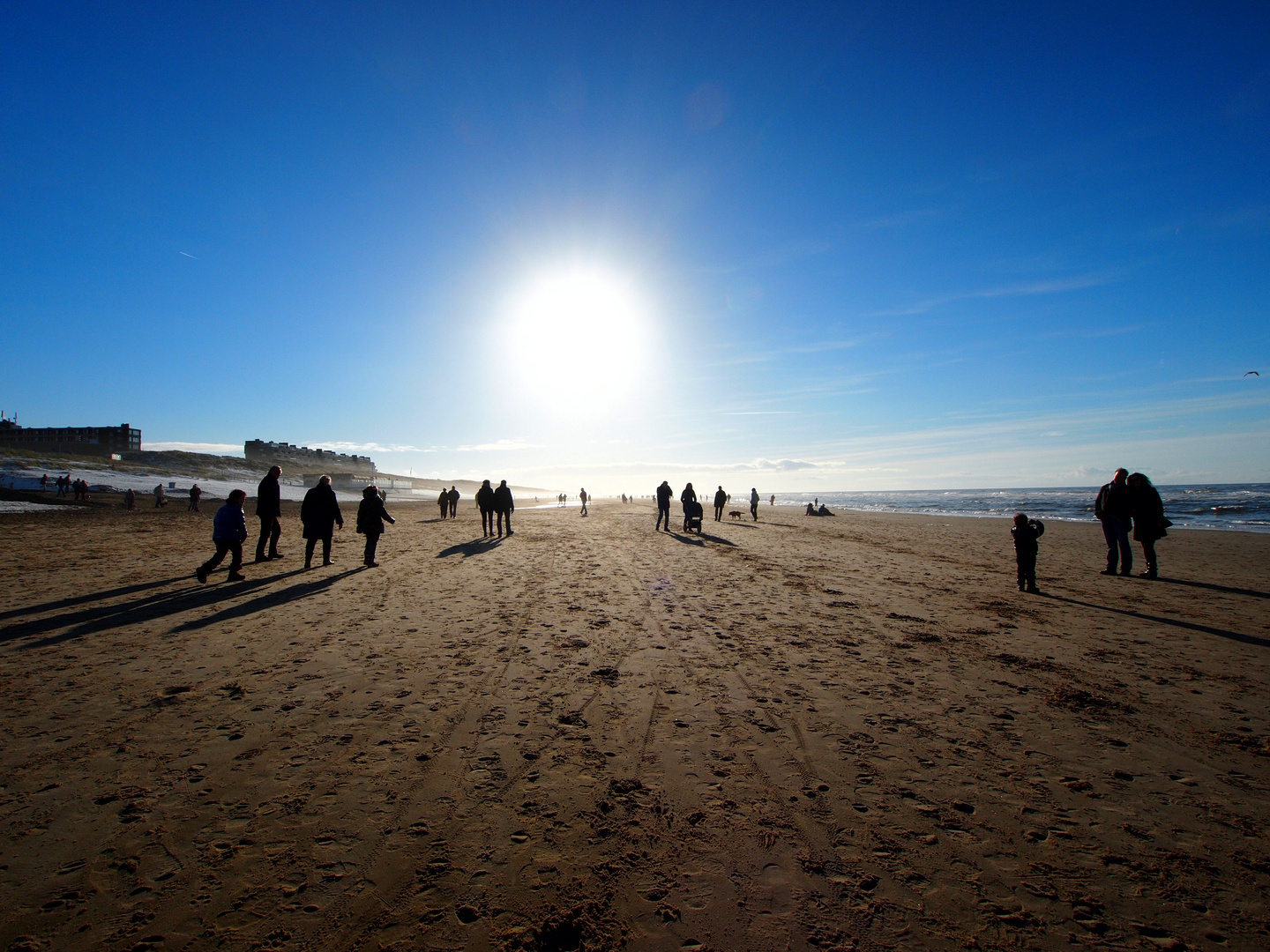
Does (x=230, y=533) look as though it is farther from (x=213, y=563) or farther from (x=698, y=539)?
(x=698, y=539)

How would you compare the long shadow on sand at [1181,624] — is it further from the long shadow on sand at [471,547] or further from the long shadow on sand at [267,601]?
the long shadow on sand at [267,601]

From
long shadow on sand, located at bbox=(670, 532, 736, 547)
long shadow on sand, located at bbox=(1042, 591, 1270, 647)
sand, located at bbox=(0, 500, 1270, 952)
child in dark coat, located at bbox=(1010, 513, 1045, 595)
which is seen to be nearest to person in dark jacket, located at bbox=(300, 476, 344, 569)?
sand, located at bbox=(0, 500, 1270, 952)

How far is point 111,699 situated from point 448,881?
4.46m

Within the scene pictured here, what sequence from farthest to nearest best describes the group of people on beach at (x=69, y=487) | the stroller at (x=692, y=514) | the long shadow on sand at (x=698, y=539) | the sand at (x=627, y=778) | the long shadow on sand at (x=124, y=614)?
Result: the group of people on beach at (x=69, y=487) < the stroller at (x=692, y=514) < the long shadow on sand at (x=698, y=539) < the long shadow on sand at (x=124, y=614) < the sand at (x=627, y=778)

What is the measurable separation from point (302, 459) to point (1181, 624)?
120594mm

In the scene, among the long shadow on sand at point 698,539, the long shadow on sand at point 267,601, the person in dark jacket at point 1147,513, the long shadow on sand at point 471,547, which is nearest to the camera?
the long shadow on sand at point 267,601

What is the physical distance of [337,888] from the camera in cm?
250

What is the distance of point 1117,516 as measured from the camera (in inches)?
452

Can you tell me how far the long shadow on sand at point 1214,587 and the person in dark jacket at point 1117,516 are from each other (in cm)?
76

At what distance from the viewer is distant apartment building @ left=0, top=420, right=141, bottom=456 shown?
5862 centimetres

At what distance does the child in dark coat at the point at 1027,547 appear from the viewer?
31.4 ft

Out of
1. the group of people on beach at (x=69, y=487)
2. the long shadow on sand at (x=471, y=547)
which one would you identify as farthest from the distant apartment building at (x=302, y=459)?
the long shadow on sand at (x=471, y=547)

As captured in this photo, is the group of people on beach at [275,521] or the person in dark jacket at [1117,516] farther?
the person in dark jacket at [1117,516]

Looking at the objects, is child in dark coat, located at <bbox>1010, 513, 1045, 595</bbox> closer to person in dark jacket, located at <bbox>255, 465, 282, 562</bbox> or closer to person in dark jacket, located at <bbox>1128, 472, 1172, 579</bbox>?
person in dark jacket, located at <bbox>1128, 472, 1172, 579</bbox>
